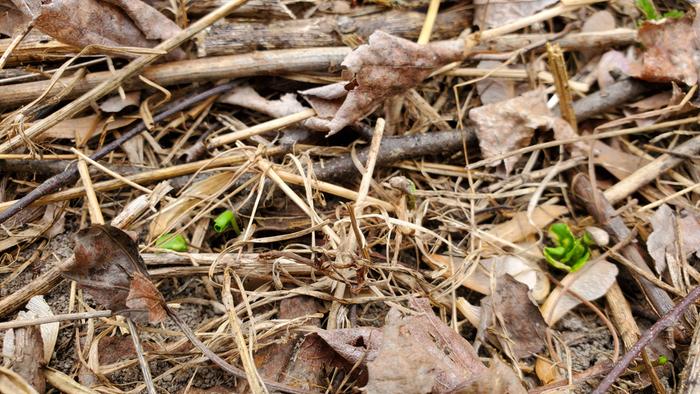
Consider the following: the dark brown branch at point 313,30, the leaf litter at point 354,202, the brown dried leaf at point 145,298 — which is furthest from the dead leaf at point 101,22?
the brown dried leaf at point 145,298

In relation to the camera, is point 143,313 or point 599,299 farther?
point 599,299

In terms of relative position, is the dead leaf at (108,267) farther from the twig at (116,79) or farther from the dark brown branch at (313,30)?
the dark brown branch at (313,30)

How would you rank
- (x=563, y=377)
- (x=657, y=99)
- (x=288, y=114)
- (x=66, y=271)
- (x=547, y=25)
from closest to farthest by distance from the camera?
(x=66, y=271) → (x=563, y=377) → (x=288, y=114) → (x=657, y=99) → (x=547, y=25)

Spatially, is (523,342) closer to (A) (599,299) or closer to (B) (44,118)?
(A) (599,299)

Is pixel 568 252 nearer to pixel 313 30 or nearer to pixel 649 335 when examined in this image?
pixel 649 335

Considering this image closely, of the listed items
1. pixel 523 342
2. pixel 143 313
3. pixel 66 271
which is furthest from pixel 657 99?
pixel 66 271

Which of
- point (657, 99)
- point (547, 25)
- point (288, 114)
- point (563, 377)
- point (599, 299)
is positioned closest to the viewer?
point (563, 377)

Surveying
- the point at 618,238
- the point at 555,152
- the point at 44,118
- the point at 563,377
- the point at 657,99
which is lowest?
the point at 563,377

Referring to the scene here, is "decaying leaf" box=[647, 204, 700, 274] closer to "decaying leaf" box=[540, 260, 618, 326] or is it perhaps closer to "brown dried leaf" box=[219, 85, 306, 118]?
"decaying leaf" box=[540, 260, 618, 326]
